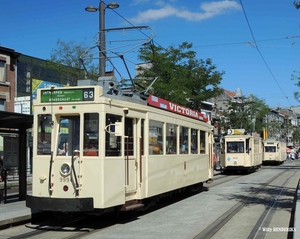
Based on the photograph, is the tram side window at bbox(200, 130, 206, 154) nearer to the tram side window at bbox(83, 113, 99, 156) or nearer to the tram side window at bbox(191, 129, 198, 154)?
the tram side window at bbox(191, 129, 198, 154)

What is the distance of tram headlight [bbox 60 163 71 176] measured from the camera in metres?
9.08

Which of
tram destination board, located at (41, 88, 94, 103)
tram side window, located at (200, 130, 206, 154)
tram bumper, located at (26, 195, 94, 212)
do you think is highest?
tram destination board, located at (41, 88, 94, 103)

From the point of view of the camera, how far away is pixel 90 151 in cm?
911

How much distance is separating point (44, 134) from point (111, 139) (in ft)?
5.01

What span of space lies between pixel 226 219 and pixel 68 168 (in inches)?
163

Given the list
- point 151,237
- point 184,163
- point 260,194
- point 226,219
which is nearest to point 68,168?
point 151,237

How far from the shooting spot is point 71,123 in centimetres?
944

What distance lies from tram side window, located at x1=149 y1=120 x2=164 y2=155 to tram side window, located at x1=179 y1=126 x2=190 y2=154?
177 cm

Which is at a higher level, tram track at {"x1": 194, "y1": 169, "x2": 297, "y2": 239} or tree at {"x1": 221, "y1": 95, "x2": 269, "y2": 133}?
tree at {"x1": 221, "y1": 95, "x2": 269, "y2": 133}

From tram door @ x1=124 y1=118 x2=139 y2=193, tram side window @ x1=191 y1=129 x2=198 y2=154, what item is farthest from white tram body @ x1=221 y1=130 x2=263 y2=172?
tram door @ x1=124 y1=118 x2=139 y2=193

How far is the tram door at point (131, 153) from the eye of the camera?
32.5 feet

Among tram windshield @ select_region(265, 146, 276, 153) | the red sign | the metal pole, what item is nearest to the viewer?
the red sign

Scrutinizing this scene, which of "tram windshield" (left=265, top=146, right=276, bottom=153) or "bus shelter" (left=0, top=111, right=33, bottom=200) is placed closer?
"bus shelter" (left=0, top=111, right=33, bottom=200)

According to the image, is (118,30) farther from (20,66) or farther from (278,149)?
(278,149)
